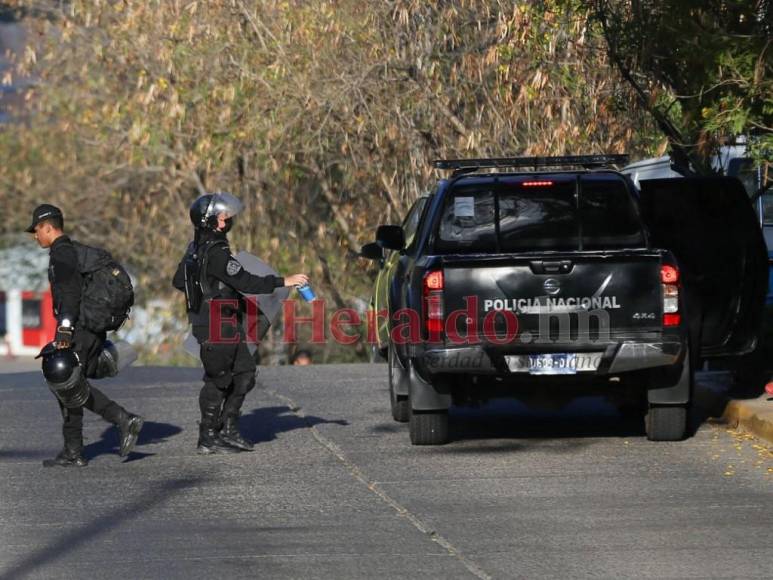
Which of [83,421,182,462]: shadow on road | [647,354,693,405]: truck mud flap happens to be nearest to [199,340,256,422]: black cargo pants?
[83,421,182,462]: shadow on road

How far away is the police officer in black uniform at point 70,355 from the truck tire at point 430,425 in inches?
74.8

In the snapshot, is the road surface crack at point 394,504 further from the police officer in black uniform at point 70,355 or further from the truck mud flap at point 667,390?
the truck mud flap at point 667,390

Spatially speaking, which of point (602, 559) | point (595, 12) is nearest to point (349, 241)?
point (595, 12)

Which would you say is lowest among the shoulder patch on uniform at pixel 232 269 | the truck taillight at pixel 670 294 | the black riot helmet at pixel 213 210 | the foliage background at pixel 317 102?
the truck taillight at pixel 670 294

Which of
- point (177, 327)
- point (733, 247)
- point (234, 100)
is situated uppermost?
point (234, 100)

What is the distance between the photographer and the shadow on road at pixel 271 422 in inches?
477

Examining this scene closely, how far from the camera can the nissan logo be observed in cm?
1042

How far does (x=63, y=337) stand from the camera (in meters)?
10.2

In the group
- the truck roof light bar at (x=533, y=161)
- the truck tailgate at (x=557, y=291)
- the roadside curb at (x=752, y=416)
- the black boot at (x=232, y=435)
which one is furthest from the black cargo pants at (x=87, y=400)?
the roadside curb at (x=752, y=416)

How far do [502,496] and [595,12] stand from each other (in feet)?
19.1

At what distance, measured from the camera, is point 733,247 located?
480 inches

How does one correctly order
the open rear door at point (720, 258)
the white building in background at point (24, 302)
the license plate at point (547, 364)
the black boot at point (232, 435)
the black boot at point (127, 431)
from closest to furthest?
the license plate at point (547, 364)
the black boot at point (127, 431)
the black boot at point (232, 435)
the open rear door at point (720, 258)
the white building in background at point (24, 302)

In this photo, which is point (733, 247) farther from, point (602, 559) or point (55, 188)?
point (55, 188)

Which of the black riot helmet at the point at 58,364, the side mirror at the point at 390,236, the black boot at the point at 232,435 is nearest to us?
the black riot helmet at the point at 58,364
